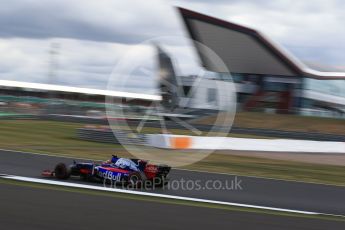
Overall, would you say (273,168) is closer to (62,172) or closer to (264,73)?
(62,172)

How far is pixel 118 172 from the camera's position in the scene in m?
9.35

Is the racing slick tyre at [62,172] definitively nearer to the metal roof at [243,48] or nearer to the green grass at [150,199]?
the green grass at [150,199]

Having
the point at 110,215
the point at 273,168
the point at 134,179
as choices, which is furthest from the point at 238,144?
the point at 110,215

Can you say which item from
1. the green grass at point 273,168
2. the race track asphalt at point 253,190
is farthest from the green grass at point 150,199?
the green grass at point 273,168

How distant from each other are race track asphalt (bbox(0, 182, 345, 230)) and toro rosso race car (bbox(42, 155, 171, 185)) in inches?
69.5

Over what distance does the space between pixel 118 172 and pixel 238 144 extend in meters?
11.3

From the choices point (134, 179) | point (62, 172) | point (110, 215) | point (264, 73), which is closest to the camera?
point (110, 215)

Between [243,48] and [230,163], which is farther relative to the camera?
[243,48]

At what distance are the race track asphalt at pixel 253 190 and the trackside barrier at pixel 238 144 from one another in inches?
206

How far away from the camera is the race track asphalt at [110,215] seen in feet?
17.7

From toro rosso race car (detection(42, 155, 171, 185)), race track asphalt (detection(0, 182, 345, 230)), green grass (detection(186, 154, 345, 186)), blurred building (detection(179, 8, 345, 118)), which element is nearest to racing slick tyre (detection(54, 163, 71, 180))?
toro rosso race car (detection(42, 155, 171, 185))

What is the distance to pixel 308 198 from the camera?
10008 mm

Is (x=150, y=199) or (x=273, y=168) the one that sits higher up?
(x=273, y=168)

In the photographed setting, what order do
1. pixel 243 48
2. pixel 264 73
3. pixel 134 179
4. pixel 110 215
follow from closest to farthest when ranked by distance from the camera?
pixel 110 215
pixel 134 179
pixel 243 48
pixel 264 73
